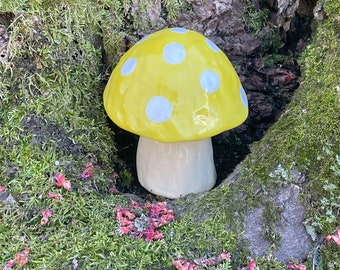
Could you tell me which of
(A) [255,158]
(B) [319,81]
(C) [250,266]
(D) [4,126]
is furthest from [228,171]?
(D) [4,126]

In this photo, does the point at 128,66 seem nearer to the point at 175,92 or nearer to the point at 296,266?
the point at 175,92

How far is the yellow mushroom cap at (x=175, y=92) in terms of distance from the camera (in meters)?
1.45

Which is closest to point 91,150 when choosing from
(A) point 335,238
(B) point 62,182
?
(B) point 62,182

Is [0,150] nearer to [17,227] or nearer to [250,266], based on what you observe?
[17,227]

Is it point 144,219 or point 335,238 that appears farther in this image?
point 144,219

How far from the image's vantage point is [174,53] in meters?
1.49

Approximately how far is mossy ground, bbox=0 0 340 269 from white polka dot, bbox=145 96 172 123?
0.30 meters

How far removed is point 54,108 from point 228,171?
0.78 metres

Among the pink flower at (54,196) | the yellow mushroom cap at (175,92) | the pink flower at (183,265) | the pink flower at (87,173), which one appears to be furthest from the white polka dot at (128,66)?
the pink flower at (183,265)

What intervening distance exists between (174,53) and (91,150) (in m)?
0.49

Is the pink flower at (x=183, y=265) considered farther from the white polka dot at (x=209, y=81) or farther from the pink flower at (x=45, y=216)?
the white polka dot at (x=209, y=81)

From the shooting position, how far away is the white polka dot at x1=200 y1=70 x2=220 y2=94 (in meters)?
1.47

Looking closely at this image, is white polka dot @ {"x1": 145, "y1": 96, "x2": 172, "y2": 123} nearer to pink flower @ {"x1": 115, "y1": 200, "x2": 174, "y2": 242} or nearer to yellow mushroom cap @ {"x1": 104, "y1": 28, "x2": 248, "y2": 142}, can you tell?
yellow mushroom cap @ {"x1": 104, "y1": 28, "x2": 248, "y2": 142}

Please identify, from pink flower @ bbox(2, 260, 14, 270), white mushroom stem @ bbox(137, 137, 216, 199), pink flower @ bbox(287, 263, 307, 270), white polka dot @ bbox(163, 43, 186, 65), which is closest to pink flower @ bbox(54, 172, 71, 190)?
pink flower @ bbox(2, 260, 14, 270)
